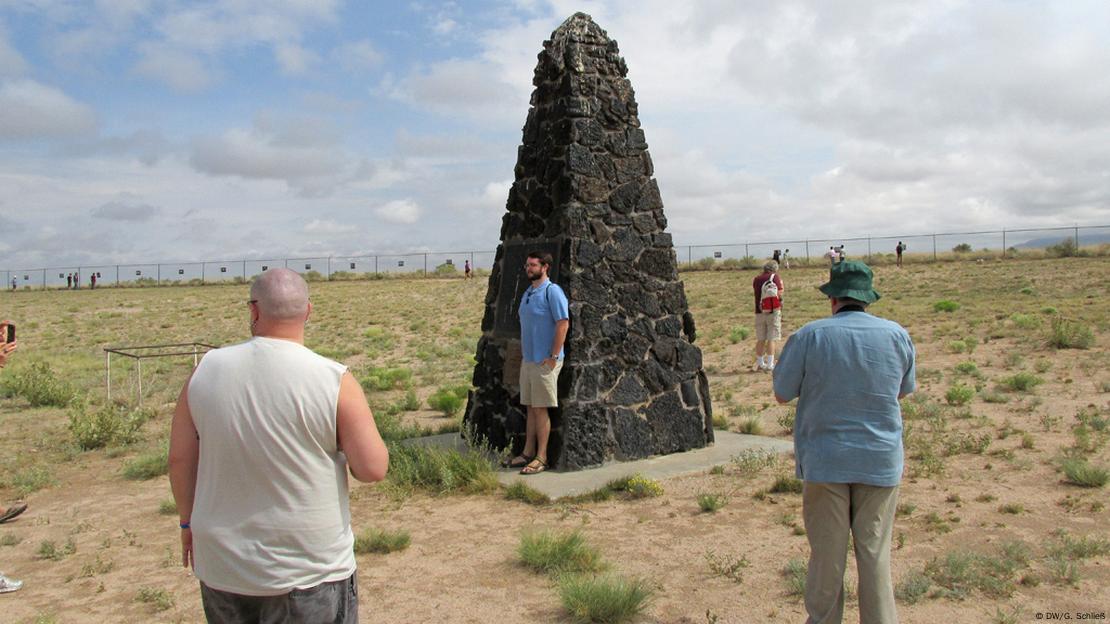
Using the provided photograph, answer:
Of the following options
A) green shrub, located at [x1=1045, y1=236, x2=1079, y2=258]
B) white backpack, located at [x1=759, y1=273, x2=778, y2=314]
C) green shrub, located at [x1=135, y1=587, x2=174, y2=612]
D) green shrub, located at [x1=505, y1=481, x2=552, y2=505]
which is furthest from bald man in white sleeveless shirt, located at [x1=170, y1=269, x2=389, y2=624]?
green shrub, located at [x1=1045, y1=236, x2=1079, y2=258]

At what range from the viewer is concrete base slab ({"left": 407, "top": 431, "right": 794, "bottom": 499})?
7473 mm

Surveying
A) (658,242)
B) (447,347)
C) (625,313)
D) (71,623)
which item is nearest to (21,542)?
(71,623)

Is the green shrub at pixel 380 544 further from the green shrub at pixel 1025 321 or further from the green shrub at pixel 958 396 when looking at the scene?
the green shrub at pixel 1025 321

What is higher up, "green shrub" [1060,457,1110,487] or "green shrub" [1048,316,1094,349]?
"green shrub" [1048,316,1094,349]

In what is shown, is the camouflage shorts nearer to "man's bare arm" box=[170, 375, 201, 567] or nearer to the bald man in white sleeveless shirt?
the bald man in white sleeveless shirt

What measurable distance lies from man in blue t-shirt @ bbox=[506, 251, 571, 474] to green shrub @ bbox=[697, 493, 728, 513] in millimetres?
1513

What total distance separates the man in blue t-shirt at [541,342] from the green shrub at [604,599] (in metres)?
2.73

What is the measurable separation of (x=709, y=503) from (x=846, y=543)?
3.06m

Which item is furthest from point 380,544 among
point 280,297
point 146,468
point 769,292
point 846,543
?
point 769,292

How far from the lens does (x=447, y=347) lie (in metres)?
21.8

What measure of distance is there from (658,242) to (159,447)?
645 centimetres

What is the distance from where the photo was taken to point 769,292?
14227 millimetres

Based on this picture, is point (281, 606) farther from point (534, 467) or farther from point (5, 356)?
point (534, 467)

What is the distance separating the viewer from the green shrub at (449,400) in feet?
41.2
